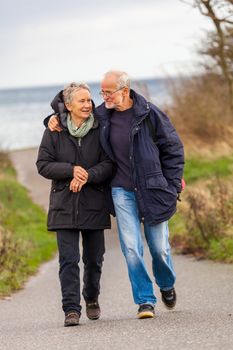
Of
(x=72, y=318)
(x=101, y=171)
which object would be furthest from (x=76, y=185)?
(x=72, y=318)

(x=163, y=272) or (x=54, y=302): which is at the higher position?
(x=163, y=272)

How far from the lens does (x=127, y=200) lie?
9.00 metres

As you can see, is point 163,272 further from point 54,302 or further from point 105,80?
point 54,302

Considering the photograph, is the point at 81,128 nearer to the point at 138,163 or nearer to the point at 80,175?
the point at 80,175

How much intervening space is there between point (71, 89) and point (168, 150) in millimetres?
937

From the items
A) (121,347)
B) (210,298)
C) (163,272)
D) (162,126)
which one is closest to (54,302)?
(210,298)

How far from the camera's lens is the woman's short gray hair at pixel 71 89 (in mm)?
9039

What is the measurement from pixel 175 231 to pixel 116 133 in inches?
320

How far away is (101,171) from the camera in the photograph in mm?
8961

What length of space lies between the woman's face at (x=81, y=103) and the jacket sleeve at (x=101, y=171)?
0.41 m

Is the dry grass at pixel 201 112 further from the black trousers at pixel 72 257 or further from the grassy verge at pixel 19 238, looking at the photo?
the black trousers at pixel 72 257

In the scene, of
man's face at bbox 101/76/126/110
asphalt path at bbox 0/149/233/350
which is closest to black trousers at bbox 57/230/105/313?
asphalt path at bbox 0/149/233/350

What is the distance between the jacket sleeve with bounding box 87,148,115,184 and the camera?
29.4 ft

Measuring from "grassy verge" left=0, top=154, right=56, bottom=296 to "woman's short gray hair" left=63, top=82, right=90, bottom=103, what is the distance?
176 inches
